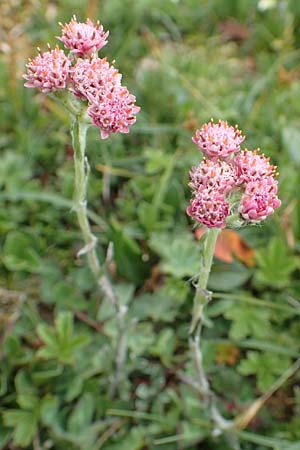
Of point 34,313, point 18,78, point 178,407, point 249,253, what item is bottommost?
point 178,407

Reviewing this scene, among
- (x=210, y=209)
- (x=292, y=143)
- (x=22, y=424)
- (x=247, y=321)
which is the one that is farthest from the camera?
(x=292, y=143)

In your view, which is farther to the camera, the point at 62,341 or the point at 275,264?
the point at 275,264

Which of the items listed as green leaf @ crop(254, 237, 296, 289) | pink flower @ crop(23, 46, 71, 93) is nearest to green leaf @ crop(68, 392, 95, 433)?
green leaf @ crop(254, 237, 296, 289)

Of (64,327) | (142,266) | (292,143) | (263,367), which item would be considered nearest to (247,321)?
(263,367)

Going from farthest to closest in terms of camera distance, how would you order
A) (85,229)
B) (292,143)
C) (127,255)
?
(292,143) → (127,255) → (85,229)

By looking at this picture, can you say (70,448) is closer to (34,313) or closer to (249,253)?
(34,313)

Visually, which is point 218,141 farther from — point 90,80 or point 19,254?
point 19,254

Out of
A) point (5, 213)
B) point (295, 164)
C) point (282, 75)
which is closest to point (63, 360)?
point (5, 213)

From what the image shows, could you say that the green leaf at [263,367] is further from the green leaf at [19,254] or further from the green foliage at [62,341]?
A: the green leaf at [19,254]
